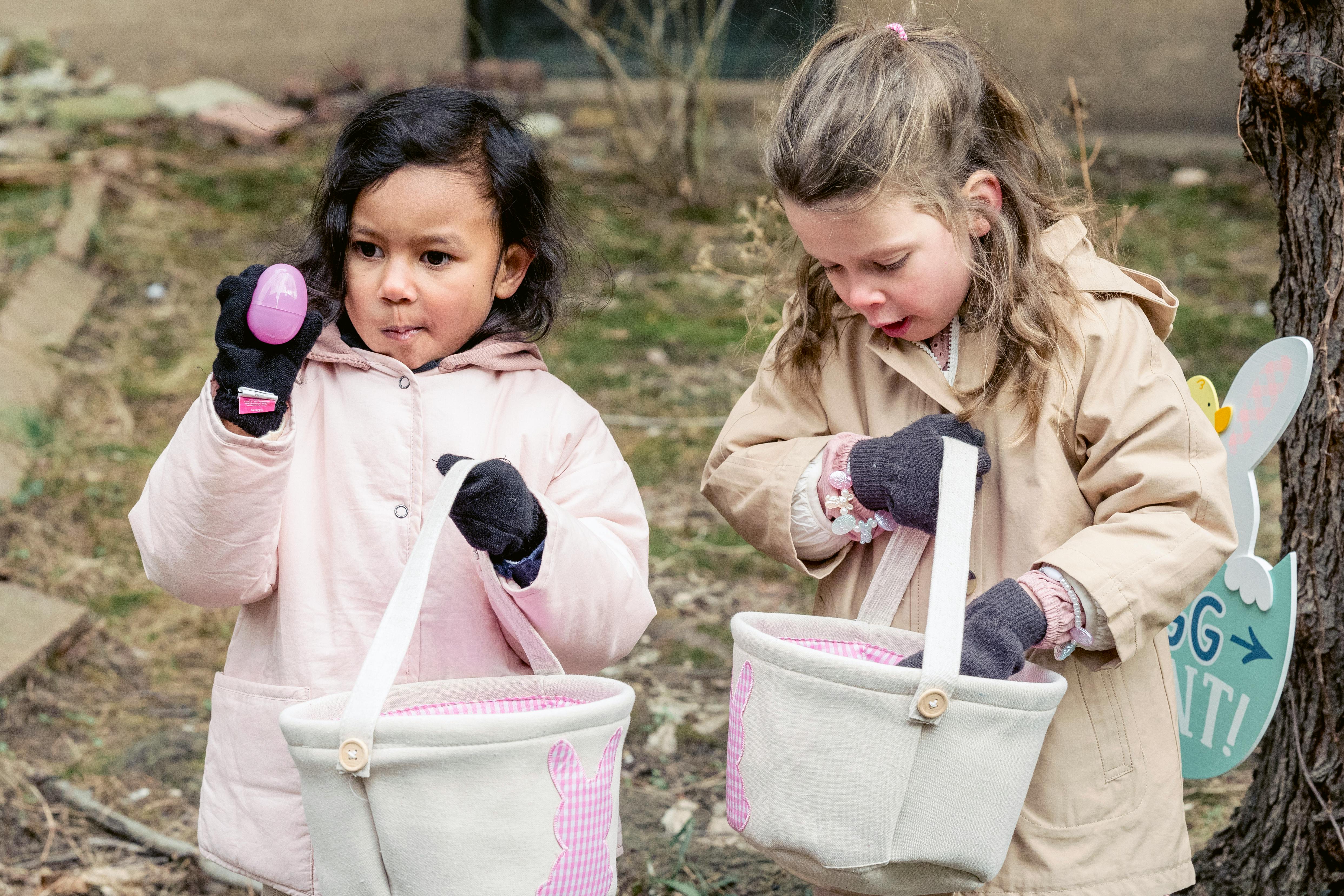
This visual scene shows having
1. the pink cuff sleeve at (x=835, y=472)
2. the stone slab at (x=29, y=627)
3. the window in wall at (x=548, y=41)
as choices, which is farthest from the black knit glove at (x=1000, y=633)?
the window in wall at (x=548, y=41)

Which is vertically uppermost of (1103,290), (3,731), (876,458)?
(1103,290)

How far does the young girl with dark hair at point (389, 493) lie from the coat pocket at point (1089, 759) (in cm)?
56

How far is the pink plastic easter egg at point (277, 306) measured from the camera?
4.68 ft

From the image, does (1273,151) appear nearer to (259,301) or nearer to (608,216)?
(259,301)

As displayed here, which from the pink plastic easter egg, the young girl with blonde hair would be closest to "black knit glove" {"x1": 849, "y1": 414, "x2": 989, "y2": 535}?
the young girl with blonde hair

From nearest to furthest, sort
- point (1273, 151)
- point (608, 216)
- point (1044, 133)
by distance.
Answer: point (1044, 133) → point (1273, 151) → point (608, 216)

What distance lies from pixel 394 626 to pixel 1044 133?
1.12 meters

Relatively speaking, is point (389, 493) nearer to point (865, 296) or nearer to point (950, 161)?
point (865, 296)

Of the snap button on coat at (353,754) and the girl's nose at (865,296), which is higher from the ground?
the girl's nose at (865,296)

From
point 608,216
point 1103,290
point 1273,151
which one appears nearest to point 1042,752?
point 1103,290

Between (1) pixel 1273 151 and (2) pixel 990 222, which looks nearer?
(2) pixel 990 222

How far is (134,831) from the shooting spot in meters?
2.50

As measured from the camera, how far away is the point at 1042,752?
65.5 inches

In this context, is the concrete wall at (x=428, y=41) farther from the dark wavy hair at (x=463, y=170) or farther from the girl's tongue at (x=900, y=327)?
the girl's tongue at (x=900, y=327)
